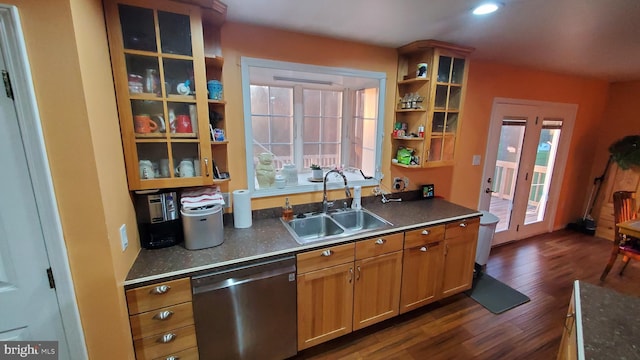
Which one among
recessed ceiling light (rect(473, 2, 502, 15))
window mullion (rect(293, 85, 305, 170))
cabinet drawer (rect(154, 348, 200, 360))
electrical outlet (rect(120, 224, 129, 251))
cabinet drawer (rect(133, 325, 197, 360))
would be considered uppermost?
recessed ceiling light (rect(473, 2, 502, 15))

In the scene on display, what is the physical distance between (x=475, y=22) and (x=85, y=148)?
2.28 meters

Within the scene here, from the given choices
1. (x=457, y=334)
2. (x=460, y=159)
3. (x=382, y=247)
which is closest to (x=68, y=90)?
(x=382, y=247)

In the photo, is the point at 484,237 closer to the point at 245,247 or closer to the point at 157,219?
the point at 245,247

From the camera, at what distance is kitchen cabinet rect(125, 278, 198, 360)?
132 cm

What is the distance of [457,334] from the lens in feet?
6.75

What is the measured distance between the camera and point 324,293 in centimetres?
178

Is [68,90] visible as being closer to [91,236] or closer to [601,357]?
[91,236]

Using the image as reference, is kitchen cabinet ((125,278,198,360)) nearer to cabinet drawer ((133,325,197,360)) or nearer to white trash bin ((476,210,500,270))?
cabinet drawer ((133,325,197,360))

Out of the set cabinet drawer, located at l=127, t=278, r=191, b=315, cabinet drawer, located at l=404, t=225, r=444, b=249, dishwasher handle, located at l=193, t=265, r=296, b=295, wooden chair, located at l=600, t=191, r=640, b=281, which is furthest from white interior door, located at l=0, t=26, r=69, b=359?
wooden chair, located at l=600, t=191, r=640, b=281

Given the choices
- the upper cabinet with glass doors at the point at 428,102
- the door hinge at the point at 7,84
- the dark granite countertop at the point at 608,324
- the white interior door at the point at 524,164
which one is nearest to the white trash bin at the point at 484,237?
the white interior door at the point at 524,164

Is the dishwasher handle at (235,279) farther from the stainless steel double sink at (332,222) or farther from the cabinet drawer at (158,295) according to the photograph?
the stainless steel double sink at (332,222)

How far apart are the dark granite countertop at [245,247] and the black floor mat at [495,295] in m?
0.87

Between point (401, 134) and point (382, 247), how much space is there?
3.71 ft

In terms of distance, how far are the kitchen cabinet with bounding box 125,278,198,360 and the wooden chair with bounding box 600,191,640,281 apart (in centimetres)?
398
